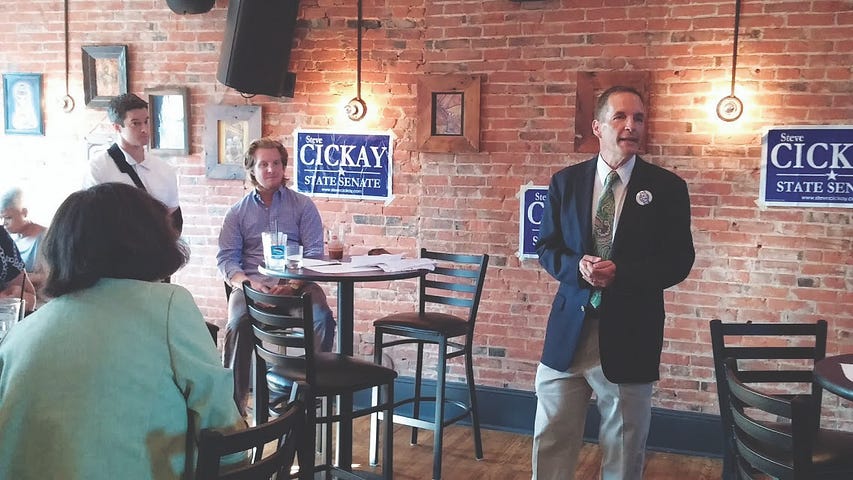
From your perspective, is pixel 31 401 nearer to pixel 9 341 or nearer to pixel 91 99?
pixel 9 341

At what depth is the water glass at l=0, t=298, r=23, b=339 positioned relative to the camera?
222 centimetres

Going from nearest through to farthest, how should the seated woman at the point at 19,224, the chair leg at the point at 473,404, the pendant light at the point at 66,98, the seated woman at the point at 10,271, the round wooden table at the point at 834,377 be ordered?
1. the round wooden table at the point at 834,377
2. the seated woman at the point at 10,271
3. the chair leg at the point at 473,404
4. the seated woman at the point at 19,224
5. the pendant light at the point at 66,98

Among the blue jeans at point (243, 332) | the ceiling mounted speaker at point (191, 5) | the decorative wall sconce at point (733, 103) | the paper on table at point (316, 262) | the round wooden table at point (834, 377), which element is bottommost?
the blue jeans at point (243, 332)

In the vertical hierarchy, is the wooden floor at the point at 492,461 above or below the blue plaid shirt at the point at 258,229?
below

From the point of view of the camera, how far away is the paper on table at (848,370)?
2520 millimetres

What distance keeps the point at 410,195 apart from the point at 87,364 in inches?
126

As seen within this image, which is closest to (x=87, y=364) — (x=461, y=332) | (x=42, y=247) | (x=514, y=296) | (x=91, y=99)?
(x=42, y=247)

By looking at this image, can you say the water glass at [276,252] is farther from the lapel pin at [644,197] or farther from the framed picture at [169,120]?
the framed picture at [169,120]

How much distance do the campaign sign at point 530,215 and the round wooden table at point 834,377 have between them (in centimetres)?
193

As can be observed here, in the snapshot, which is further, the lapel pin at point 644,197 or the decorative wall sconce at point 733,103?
the decorative wall sconce at point 733,103

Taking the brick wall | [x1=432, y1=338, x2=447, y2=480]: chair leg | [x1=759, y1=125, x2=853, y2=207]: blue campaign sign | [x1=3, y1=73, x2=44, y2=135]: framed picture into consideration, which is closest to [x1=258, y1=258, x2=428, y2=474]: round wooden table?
[x1=432, y1=338, x2=447, y2=480]: chair leg

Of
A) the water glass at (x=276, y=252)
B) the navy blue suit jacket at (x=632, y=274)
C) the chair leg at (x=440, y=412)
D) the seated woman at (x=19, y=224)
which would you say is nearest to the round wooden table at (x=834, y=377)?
the navy blue suit jacket at (x=632, y=274)

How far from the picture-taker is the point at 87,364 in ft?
5.53

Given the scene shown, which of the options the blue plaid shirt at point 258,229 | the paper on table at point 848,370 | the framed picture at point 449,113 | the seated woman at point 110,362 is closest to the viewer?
the seated woman at point 110,362
